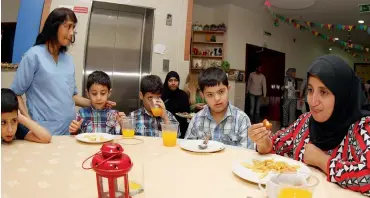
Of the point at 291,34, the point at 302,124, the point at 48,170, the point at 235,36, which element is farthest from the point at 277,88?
the point at 48,170

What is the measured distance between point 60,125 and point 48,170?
111cm

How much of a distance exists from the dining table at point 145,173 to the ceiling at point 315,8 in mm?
6158

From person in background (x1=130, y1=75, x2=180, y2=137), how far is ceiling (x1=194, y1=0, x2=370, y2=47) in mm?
5316

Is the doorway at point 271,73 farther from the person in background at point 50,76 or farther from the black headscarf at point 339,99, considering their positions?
the black headscarf at point 339,99

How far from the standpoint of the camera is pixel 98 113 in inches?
91.3

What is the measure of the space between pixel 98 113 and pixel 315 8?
7.38m

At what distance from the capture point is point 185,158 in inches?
54.2

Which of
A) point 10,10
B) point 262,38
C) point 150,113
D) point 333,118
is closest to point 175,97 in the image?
point 150,113

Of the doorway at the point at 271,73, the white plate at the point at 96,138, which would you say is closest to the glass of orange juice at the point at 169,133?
the white plate at the point at 96,138

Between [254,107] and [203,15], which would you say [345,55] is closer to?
[254,107]

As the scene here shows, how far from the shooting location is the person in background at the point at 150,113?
231 cm

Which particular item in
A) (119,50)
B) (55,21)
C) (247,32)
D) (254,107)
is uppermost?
(247,32)

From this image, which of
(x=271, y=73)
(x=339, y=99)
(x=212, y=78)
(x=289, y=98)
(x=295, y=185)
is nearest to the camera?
(x=295, y=185)

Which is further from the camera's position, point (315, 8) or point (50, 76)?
point (315, 8)
